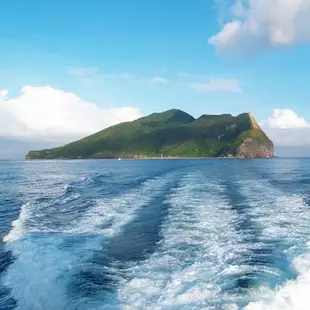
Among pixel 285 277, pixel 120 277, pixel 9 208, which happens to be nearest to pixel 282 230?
pixel 285 277

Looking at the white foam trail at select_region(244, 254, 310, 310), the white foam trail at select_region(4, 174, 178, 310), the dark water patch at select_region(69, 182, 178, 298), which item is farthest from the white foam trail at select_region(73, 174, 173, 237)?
the white foam trail at select_region(244, 254, 310, 310)

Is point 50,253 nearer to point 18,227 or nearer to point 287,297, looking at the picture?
point 18,227

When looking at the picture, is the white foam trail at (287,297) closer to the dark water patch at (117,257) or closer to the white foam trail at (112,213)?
the dark water patch at (117,257)

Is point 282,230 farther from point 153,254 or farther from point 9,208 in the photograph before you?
point 9,208

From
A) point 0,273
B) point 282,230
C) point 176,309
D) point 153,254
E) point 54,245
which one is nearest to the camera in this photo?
point 176,309

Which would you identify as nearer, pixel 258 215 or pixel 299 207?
pixel 258 215

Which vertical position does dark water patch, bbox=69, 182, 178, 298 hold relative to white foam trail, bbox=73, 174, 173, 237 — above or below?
below

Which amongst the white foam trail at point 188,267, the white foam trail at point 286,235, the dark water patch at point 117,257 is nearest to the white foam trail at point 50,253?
the dark water patch at point 117,257

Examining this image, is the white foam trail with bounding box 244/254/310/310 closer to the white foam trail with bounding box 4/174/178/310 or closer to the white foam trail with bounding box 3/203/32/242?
the white foam trail with bounding box 4/174/178/310
